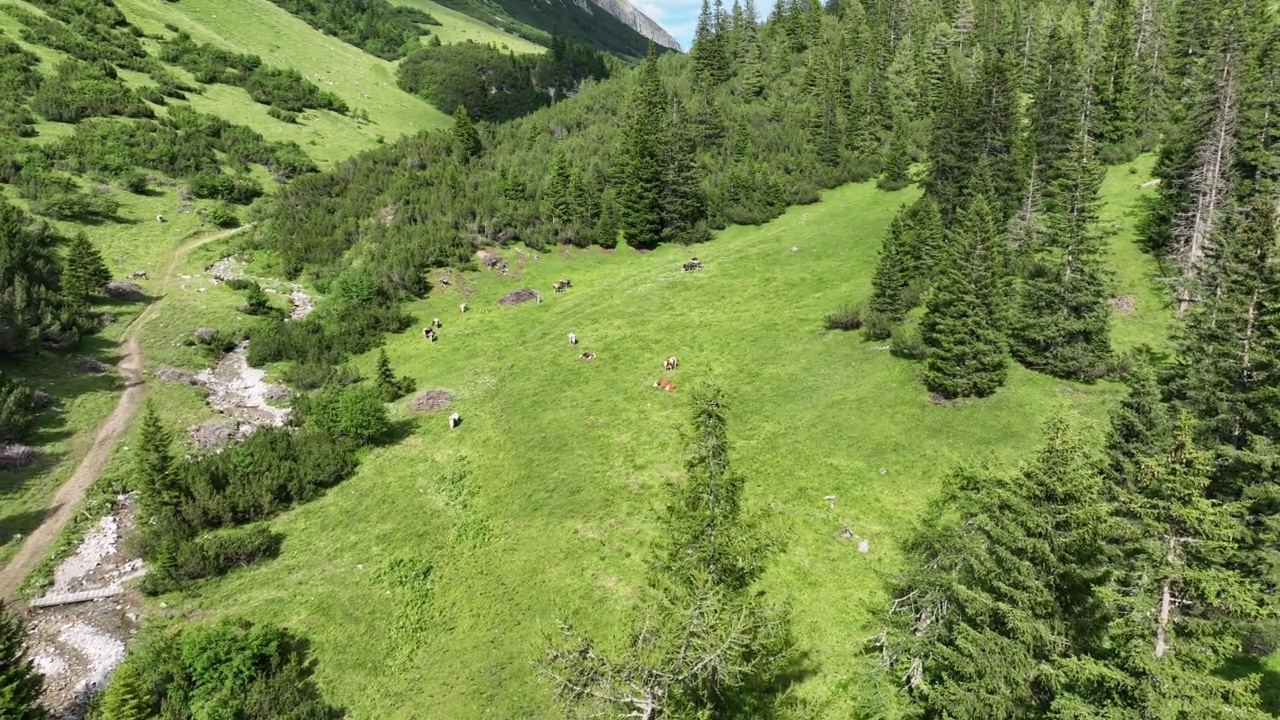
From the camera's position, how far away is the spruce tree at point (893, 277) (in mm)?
43406

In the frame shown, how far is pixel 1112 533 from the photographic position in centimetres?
1338

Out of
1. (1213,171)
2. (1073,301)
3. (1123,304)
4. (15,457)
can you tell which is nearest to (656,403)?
(1073,301)

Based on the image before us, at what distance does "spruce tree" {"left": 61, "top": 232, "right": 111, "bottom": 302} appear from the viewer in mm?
43250

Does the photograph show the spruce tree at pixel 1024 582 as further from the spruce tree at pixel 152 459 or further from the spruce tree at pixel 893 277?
the spruce tree at pixel 152 459

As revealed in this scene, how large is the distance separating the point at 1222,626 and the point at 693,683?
34.3 ft

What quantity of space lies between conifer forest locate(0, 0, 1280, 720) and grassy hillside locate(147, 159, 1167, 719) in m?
0.23

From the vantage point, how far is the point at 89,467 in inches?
1193

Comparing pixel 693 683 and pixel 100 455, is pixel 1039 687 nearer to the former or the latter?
pixel 693 683

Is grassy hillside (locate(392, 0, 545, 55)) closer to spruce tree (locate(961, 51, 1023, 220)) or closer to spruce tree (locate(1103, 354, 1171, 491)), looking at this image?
spruce tree (locate(961, 51, 1023, 220))

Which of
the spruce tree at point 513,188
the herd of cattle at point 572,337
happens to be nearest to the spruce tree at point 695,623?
the herd of cattle at point 572,337

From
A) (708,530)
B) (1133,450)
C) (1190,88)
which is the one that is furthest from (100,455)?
(1190,88)

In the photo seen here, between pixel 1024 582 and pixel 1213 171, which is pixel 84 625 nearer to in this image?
pixel 1024 582

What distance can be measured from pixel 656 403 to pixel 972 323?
63.8 feet

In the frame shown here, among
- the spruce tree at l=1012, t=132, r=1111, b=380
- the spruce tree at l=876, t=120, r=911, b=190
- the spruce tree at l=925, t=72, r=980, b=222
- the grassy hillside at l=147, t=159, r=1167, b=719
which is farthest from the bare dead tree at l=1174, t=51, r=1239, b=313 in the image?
the spruce tree at l=876, t=120, r=911, b=190
